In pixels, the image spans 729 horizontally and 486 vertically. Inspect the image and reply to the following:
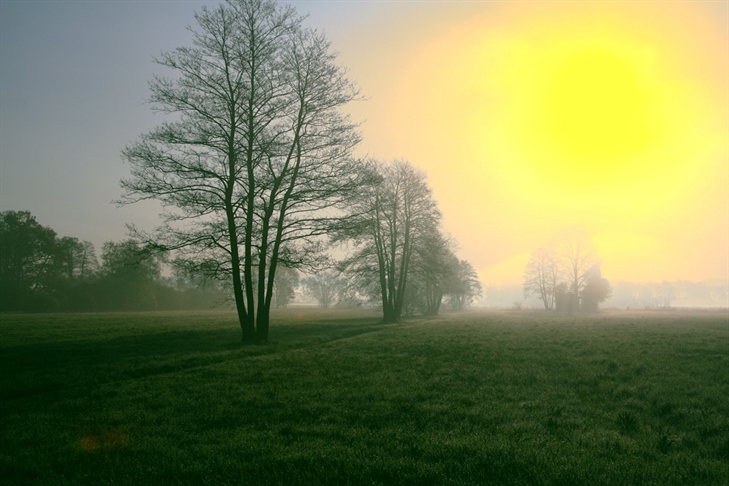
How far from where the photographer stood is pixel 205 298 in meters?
84.2

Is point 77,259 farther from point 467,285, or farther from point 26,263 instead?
point 467,285

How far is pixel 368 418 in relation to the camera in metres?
7.28

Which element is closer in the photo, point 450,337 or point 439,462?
→ point 439,462

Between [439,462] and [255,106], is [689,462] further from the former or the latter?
[255,106]

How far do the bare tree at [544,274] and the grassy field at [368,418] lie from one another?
65.7m

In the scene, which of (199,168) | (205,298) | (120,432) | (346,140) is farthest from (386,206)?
(205,298)

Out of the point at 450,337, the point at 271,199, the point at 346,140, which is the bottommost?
the point at 450,337

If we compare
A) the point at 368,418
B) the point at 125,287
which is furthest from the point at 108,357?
the point at 125,287

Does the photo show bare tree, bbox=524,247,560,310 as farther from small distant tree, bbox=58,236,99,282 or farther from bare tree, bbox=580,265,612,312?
small distant tree, bbox=58,236,99,282

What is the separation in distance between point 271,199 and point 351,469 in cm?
1604

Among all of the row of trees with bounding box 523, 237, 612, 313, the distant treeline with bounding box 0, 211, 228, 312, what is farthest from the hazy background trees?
the row of trees with bounding box 523, 237, 612, 313

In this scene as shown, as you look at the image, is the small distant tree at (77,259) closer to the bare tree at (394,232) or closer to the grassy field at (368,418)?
the bare tree at (394,232)

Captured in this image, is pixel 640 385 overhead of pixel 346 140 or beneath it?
beneath

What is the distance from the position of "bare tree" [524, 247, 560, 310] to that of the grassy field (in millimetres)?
65738
